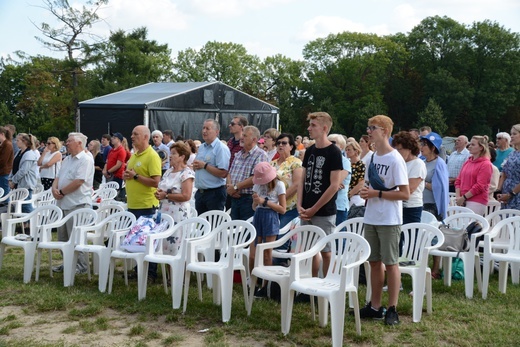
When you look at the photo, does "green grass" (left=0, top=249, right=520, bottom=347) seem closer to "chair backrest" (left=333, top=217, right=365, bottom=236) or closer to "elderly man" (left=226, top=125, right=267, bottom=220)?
"chair backrest" (left=333, top=217, right=365, bottom=236)

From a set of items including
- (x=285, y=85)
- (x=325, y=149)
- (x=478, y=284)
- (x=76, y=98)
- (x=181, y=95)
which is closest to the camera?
(x=325, y=149)

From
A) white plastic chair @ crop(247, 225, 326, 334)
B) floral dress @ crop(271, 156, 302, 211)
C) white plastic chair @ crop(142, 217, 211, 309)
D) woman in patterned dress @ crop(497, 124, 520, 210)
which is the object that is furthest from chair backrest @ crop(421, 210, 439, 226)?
white plastic chair @ crop(142, 217, 211, 309)

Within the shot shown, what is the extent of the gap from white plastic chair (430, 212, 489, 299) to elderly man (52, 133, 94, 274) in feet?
12.9

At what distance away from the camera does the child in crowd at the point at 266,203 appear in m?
6.05

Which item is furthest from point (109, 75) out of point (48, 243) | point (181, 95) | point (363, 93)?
point (48, 243)

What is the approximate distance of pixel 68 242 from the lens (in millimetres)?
7035

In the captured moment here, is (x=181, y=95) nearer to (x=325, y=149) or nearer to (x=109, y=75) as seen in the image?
(x=325, y=149)

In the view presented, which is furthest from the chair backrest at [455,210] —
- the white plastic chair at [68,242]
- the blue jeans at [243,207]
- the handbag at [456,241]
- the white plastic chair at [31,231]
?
the white plastic chair at [31,231]

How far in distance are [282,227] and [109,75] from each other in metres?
33.7

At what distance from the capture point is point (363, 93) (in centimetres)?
5784

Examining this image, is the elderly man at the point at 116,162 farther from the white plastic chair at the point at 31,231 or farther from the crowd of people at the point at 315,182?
the crowd of people at the point at 315,182

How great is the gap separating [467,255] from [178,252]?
2.84m

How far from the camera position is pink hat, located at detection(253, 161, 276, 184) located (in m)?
6.04

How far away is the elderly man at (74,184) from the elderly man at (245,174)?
1768 mm
